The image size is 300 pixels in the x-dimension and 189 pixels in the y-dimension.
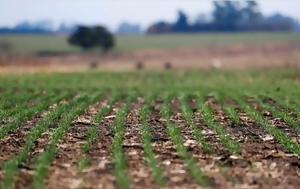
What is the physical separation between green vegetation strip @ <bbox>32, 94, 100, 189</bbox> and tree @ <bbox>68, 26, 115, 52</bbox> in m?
63.6

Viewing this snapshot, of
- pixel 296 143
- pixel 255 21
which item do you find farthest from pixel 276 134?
pixel 255 21

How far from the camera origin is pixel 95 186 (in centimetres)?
896

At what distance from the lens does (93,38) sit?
8388 centimetres

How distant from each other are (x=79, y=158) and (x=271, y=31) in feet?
410

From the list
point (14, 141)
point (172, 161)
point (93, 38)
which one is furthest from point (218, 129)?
point (93, 38)

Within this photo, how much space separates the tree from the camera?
83.2 m

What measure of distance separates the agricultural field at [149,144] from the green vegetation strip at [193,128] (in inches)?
0.7

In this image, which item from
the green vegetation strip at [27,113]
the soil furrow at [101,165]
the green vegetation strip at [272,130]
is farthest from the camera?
the green vegetation strip at [27,113]

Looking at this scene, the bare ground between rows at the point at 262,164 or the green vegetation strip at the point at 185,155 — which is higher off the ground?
the green vegetation strip at the point at 185,155

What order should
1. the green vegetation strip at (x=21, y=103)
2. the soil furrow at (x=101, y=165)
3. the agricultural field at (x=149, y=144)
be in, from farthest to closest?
the green vegetation strip at (x=21, y=103) < the agricultural field at (x=149, y=144) < the soil furrow at (x=101, y=165)

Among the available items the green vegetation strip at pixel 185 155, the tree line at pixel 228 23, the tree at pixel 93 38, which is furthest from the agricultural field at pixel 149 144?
the tree line at pixel 228 23

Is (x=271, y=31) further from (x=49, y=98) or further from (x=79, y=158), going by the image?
(x=79, y=158)

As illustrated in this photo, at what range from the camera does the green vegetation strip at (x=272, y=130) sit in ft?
38.8

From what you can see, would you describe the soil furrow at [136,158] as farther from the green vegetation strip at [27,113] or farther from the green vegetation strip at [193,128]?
the green vegetation strip at [27,113]
